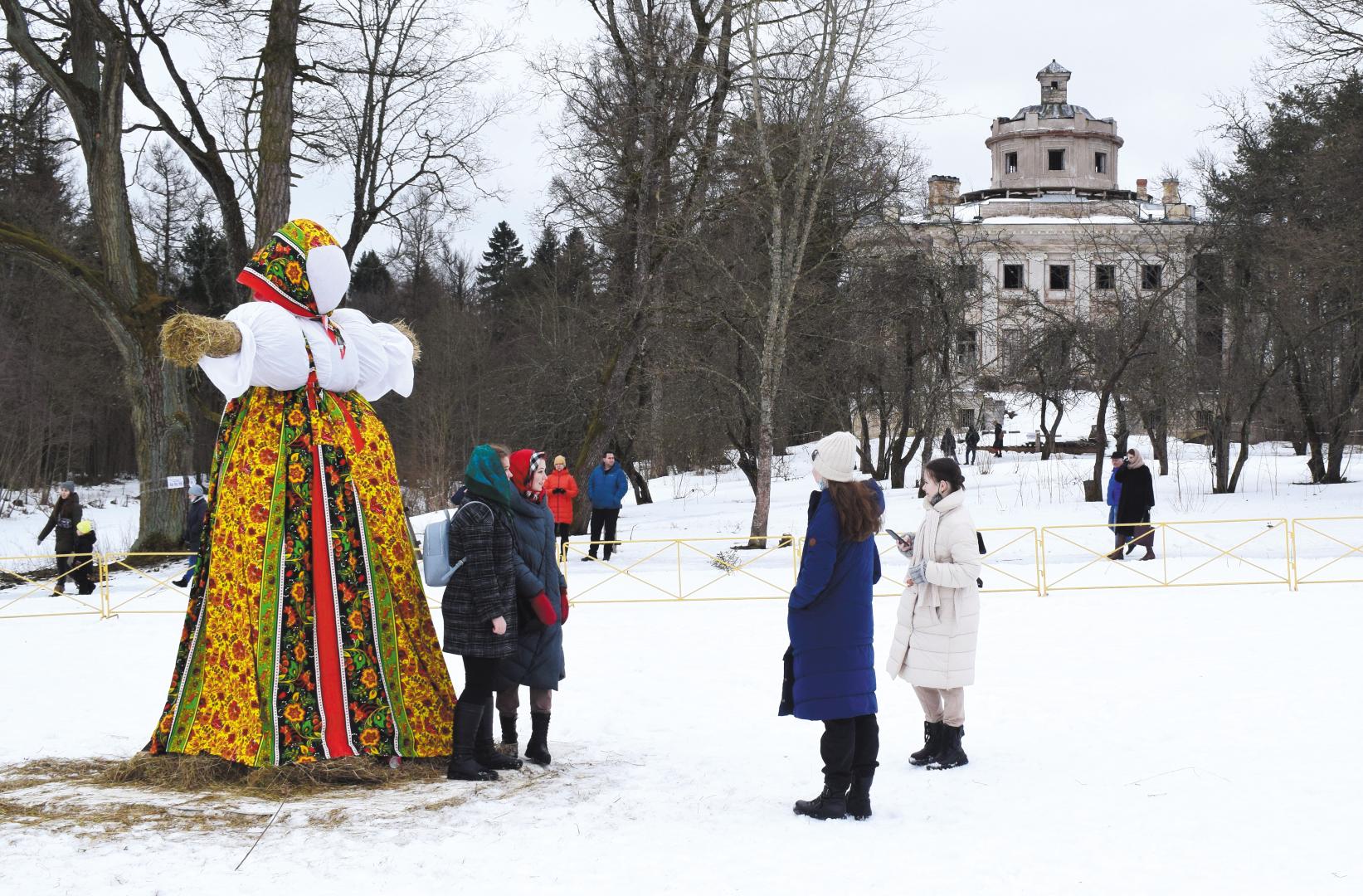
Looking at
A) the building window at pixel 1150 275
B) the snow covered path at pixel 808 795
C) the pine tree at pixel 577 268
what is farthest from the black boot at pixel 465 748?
the building window at pixel 1150 275

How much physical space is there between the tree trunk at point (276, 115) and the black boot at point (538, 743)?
36.1ft

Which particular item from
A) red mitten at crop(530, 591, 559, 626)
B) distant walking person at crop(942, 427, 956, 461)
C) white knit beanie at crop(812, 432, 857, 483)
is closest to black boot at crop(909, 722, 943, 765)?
white knit beanie at crop(812, 432, 857, 483)

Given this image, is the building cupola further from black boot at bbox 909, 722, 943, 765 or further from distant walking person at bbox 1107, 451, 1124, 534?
black boot at bbox 909, 722, 943, 765

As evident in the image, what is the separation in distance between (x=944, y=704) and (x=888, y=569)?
9447mm

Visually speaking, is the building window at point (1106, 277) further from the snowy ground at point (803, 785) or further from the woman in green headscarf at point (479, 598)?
the woman in green headscarf at point (479, 598)

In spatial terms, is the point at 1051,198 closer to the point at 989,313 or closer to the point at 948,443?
the point at 989,313

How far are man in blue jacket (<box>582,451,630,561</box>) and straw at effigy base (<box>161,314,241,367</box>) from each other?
12.4 meters

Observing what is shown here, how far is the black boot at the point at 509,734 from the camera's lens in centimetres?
645

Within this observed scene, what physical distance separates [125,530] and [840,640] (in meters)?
26.6

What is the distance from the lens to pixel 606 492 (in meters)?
18.0

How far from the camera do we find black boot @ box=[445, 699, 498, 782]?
5.80 meters

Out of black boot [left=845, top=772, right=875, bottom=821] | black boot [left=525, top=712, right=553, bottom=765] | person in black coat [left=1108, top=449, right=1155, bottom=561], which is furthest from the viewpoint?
person in black coat [left=1108, top=449, right=1155, bottom=561]

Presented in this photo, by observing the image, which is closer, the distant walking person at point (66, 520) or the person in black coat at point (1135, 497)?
the distant walking person at point (66, 520)

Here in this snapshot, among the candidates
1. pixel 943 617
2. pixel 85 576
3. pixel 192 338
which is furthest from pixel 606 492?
pixel 192 338
